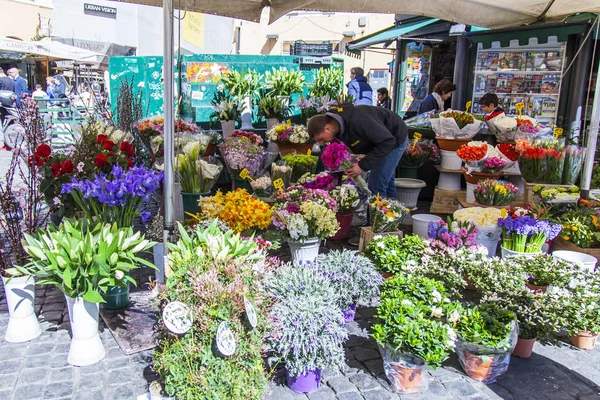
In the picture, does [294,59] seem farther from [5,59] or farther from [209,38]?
[5,59]

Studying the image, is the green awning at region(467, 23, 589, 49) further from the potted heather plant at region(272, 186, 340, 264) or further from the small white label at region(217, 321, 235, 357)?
the small white label at region(217, 321, 235, 357)

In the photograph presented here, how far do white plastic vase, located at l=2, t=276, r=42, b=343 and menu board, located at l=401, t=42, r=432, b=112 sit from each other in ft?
31.7

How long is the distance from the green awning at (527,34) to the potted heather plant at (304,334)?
20.0 feet

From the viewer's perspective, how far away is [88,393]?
273 centimetres

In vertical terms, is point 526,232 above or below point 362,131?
below

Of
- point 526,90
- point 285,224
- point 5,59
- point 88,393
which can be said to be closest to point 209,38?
point 5,59

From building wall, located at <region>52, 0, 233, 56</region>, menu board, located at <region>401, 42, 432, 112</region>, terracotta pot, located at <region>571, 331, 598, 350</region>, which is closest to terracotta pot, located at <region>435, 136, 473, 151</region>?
terracotta pot, located at <region>571, 331, 598, 350</region>

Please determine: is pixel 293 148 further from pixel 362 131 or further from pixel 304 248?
pixel 304 248

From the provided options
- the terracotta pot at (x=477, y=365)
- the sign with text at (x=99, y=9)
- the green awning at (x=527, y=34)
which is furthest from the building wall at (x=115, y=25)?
the terracotta pot at (x=477, y=365)

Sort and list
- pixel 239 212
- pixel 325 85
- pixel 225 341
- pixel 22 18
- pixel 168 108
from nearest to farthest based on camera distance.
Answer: pixel 225 341 < pixel 168 108 < pixel 239 212 < pixel 325 85 < pixel 22 18

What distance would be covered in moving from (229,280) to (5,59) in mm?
20349

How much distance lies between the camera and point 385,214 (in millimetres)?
4414

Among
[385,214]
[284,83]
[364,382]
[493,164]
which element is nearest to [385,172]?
[385,214]

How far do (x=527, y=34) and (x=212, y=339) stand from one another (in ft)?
23.7
